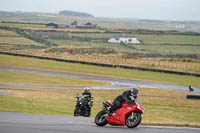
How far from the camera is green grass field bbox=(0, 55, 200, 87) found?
54981mm

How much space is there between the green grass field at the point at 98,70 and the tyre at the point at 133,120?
36.7 m

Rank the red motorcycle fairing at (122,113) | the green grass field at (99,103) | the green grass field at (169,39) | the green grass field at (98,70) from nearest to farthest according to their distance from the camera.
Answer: the red motorcycle fairing at (122,113) → the green grass field at (99,103) → the green grass field at (98,70) → the green grass field at (169,39)

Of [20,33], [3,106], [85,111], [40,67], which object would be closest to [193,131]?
[85,111]

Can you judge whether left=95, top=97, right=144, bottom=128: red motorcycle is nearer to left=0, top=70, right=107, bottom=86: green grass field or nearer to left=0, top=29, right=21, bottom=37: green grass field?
left=0, top=70, right=107, bottom=86: green grass field

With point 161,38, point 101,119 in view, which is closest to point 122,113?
point 101,119

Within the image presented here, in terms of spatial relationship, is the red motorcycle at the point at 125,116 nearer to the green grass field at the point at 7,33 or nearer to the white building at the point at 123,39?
the green grass field at the point at 7,33

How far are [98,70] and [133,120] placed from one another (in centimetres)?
4614

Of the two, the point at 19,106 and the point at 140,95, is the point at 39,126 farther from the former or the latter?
the point at 140,95

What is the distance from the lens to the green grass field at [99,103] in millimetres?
26214

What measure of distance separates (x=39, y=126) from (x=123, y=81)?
121 feet

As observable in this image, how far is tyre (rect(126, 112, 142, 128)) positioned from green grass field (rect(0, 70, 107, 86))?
30.4 meters

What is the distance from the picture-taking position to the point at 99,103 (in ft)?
107

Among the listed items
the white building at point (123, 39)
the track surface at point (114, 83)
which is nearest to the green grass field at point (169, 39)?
the white building at point (123, 39)

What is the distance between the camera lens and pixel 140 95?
127ft
